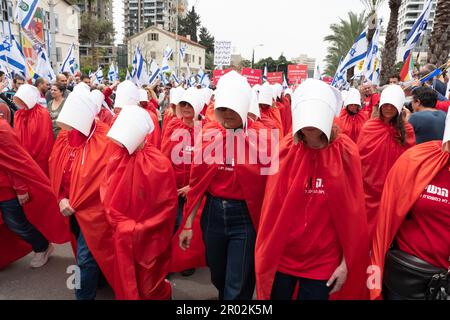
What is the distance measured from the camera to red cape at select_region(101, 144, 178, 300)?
3.06m

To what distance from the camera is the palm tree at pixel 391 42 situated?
48.6 feet

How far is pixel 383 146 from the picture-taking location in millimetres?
4047

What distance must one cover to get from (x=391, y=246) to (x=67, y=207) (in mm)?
2668

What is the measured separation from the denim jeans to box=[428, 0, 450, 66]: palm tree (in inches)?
378

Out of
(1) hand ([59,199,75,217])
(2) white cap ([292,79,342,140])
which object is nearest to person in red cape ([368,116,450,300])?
(2) white cap ([292,79,342,140])

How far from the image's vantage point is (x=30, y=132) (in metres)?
4.87

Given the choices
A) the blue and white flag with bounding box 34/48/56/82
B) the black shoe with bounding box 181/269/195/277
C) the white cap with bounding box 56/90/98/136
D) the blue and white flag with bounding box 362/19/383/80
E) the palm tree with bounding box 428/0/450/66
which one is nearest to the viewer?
the white cap with bounding box 56/90/98/136

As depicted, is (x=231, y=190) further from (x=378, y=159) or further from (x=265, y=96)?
(x=265, y=96)

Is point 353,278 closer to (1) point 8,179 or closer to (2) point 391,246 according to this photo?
(2) point 391,246

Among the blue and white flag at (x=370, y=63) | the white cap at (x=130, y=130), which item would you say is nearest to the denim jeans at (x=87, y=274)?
the white cap at (x=130, y=130)

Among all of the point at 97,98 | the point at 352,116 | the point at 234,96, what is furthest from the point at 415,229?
the point at 352,116

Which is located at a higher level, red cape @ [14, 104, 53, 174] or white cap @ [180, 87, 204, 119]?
white cap @ [180, 87, 204, 119]

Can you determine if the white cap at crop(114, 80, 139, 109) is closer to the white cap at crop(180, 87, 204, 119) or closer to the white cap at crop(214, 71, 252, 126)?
the white cap at crop(180, 87, 204, 119)

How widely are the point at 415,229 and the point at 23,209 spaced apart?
12.5 ft
